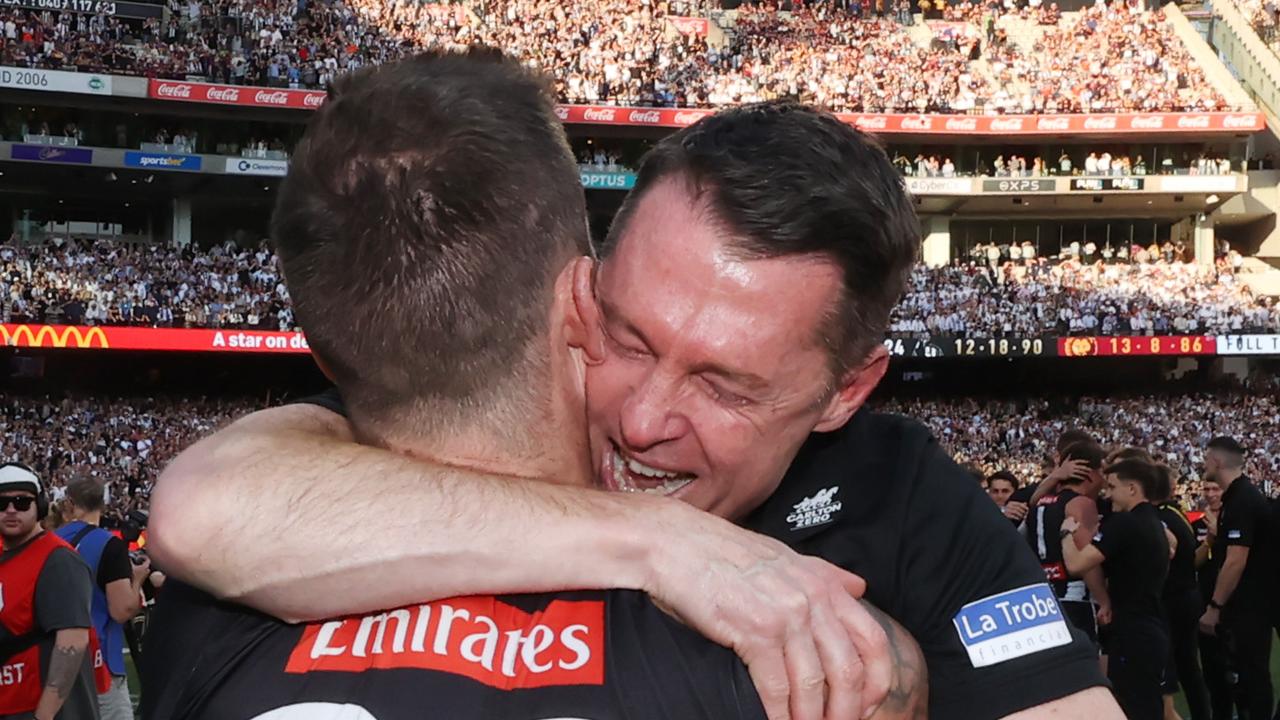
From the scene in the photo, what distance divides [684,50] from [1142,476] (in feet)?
125

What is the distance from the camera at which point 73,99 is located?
3847 cm

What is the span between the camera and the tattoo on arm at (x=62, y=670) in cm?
630

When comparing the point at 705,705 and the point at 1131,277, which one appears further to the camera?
the point at 1131,277

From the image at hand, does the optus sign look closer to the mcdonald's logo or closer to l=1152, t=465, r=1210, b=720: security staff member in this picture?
the mcdonald's logo

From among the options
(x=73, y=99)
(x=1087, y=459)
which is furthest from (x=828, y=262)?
(x=73, y=99)

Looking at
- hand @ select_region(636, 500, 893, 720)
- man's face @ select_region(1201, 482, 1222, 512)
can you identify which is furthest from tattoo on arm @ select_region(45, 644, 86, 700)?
man's face @ select_region(1201, 482, 1222, 512)

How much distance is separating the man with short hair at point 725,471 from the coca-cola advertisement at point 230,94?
37986mm

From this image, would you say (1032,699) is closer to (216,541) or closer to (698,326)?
(698,326)

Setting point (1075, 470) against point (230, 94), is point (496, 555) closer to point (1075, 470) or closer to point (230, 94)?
point (1075, 470)

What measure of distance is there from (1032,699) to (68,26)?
42.9m

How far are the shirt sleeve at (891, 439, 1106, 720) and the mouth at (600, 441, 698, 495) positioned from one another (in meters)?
0.41

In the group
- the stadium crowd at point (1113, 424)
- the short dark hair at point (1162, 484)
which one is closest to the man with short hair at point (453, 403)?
the short dark hair at point (1162, 484)

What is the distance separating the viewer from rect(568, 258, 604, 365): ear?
1803 mm

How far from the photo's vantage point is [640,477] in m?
2.18
